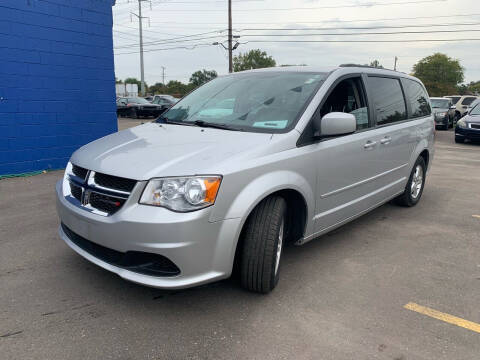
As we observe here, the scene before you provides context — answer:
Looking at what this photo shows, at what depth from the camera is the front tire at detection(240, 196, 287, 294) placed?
9.60ft

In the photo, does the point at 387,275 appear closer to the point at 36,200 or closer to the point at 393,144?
the point at 393,144

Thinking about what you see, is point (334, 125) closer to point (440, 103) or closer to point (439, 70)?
point (440, 103)

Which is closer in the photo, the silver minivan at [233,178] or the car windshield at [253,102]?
the silver minivan at [233,178]

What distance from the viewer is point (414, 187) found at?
5.73 m

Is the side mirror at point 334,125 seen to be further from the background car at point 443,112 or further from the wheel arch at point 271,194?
the background car at point 443,112

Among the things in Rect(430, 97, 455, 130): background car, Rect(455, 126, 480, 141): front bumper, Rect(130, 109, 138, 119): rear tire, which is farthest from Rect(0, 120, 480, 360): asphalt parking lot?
Rect(130, 109, 138, 119): rear tire

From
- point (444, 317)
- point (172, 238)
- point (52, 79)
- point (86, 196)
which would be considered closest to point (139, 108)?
point (52, 79)

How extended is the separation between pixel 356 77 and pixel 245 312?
2590 millimetres

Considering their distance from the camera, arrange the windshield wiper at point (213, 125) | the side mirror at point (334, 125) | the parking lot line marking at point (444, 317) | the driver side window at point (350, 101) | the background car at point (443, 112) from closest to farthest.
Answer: the parking lot line marking at point (444, 317) < the side mirror at point (334, 125) < the windshield wiper at point (213, 125) < the driver side window at point (350, 101) < the background car at point (443, 112)

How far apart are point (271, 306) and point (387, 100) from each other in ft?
9.46

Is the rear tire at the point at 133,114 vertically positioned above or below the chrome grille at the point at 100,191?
below

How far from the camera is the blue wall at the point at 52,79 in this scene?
7191 millimetres

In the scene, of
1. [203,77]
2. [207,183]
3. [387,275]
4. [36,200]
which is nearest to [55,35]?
[36,200]

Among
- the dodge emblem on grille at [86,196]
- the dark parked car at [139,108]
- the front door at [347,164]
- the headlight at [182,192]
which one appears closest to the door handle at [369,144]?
the front door at [347,164]
